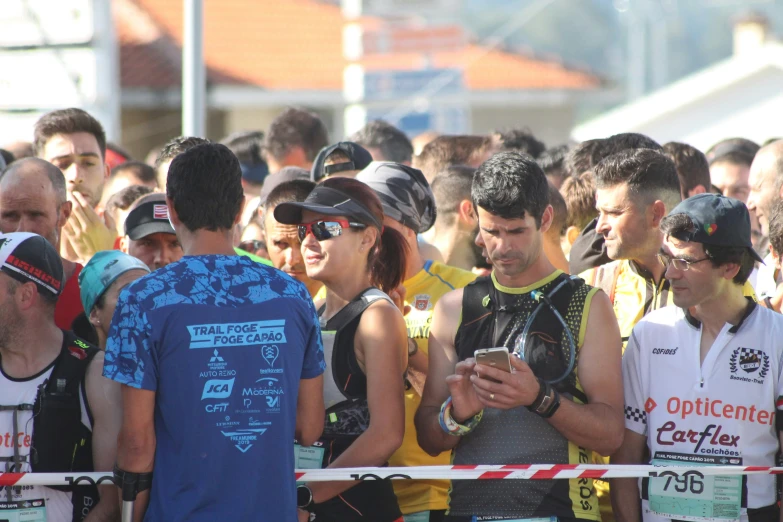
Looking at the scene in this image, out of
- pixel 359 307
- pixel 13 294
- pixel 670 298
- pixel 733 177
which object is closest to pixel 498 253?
pixel 359 307

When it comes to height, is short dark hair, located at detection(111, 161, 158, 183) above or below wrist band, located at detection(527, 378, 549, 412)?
above

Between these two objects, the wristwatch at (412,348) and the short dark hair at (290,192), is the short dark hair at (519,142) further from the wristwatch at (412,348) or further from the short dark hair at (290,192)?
the wristwatch at (412,348)

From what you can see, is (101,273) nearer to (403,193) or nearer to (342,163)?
(403,193)

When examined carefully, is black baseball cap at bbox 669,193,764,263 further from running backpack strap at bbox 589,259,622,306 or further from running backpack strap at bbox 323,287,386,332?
running backpack strap at bbox 323,287,386,332

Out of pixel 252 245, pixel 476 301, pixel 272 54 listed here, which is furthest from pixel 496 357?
pixel 272 54

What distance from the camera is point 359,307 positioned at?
3740 mm

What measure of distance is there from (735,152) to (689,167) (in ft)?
5.43

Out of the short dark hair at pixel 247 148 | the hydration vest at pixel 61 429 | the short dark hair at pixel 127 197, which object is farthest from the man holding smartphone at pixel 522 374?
the short dark hair at pixel 247 148

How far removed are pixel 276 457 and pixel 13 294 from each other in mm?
1186

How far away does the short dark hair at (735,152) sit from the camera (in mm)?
7320

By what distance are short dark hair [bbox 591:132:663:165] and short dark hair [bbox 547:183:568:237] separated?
0.29 meters

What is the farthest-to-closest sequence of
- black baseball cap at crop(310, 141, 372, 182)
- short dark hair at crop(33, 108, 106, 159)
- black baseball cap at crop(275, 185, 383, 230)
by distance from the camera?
1. short dark hair at crop(33, 108, 106, 159)
2. black baseball cap at crop(310, 141, 372, 182)
3. black baseball cap at crop(275, 185, 383, 230)

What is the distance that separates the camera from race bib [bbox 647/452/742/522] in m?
3.58

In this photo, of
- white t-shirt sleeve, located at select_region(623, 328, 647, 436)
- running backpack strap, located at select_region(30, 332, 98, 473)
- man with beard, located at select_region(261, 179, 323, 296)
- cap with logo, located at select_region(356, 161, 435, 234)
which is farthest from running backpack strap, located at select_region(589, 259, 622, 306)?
running backpack strap, located at select_region(30, 332, 98, 473)
